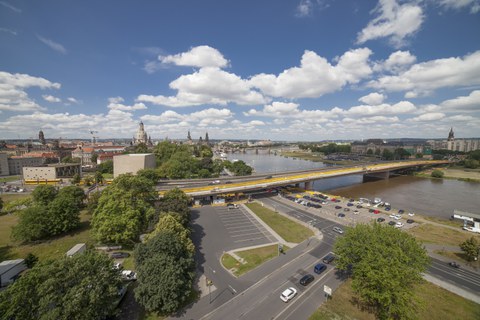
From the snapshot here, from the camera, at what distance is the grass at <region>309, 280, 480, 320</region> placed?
60.5 ft

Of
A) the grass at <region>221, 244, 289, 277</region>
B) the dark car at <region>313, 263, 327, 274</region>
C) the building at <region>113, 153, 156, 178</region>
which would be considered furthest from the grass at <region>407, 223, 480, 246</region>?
the building at <region>113, 153, 156, 178</region>

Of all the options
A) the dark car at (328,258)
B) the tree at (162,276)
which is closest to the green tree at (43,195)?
the tree at (162,276)

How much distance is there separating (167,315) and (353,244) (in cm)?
1980

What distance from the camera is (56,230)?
32.5 meters

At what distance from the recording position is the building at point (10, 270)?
22003 millimetres

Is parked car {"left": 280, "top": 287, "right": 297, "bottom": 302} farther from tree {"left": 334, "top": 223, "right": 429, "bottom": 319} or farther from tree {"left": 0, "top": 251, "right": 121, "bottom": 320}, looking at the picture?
tree {"left": 0, "top": 251, "right": 121, "bottom": 320}

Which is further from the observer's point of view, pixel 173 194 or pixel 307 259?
pixel 173 194

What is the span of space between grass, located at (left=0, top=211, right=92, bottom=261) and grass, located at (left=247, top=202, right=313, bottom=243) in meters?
30.8

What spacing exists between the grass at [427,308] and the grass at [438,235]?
14.9 m

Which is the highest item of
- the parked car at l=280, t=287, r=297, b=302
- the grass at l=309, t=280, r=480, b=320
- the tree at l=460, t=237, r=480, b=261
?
the tree at l=460, t=237, r=480, b=261

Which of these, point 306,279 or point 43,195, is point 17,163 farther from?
point 306,279

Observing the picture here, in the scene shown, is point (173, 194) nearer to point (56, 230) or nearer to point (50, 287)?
point (56, 230)

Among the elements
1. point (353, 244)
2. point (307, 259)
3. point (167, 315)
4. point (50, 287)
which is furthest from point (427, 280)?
point (50, 287)

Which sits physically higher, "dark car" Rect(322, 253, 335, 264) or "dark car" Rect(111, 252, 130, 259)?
"dark car" Rect(322, 253, 335, 264)
